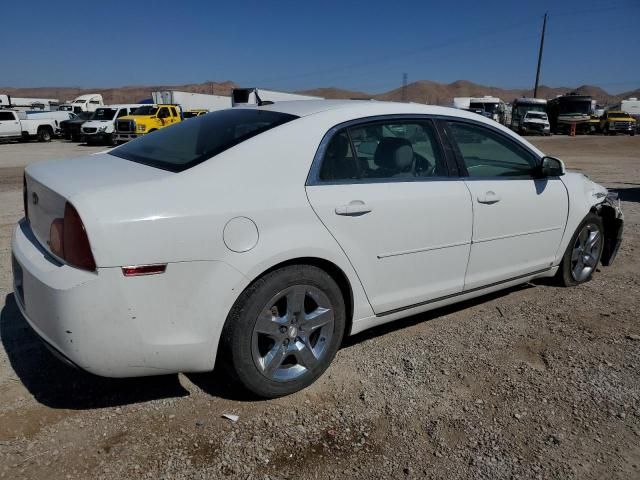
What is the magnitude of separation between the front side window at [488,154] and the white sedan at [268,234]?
0.04 feet

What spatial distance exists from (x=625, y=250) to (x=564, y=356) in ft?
10.3

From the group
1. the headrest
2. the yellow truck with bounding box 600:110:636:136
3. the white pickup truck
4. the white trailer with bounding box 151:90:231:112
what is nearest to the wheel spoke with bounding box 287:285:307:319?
the headrest

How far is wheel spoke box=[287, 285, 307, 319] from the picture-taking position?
270 cm

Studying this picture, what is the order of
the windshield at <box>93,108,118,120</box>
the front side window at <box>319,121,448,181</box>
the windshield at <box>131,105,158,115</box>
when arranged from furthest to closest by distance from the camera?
the windshield at <box>93,108,118,120</box>, the windshield at <box>131,105,158,115</box>, the front side window at <box>319,121,448,181</box>

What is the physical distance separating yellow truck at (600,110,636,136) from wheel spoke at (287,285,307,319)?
44.5m

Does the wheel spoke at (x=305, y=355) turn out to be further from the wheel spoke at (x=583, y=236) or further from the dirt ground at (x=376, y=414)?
the wheel spoke at (x=583, y=236)

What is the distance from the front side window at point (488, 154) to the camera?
3.54 m

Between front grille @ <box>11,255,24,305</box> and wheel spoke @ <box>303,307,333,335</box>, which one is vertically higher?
front grille @ <box>11,255,24,305</box>

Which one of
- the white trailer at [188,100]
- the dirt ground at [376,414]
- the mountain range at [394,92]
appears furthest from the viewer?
the mountain range at [394,92]

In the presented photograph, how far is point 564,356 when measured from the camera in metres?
3.39

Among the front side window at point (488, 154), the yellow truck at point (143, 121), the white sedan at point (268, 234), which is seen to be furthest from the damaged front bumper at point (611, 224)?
the yellow truck at point (143, 121)

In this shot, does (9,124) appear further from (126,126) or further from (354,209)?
(354,209)

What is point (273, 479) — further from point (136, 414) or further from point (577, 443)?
point (577, 443)

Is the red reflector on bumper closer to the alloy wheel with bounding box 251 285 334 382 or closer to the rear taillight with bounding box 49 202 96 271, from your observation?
the rear taillight with bounding box 49 202 96 271
